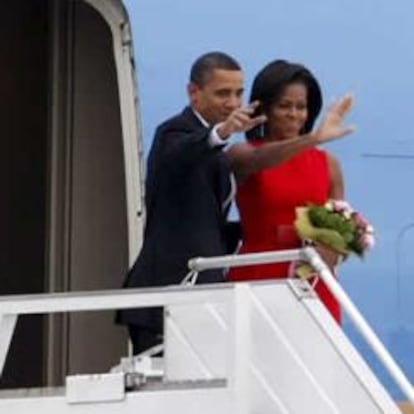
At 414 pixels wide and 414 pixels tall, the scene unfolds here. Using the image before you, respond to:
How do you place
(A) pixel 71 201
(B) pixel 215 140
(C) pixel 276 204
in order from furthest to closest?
(A) pixel 71 201 → (C) pixel 276 204 → (B) pixel 215 140

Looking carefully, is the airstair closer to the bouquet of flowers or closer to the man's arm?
the bouquet of flowers

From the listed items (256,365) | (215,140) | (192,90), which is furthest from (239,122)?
(256,365)

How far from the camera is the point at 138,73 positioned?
434 centimetres

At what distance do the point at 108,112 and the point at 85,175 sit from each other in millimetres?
211

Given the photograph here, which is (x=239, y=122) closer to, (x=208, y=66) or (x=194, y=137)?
(x=194, y=137)

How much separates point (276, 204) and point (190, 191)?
0.71 feet

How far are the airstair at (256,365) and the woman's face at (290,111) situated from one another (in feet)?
2.10

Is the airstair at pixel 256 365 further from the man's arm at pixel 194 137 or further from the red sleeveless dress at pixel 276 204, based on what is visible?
the red sleeveless dress at pixel 276 204

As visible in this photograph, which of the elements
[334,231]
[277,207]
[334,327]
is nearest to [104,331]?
[277,207]

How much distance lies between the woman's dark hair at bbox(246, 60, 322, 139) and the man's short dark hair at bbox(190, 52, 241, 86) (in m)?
0.08

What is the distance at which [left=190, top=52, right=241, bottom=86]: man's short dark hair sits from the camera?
380 cm

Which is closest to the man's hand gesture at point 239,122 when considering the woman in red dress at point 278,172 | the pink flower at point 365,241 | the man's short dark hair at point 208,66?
the woman in red dress at point 278,172

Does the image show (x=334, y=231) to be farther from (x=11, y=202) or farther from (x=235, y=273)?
(x=11, y=202)

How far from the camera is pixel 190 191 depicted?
3.78m
